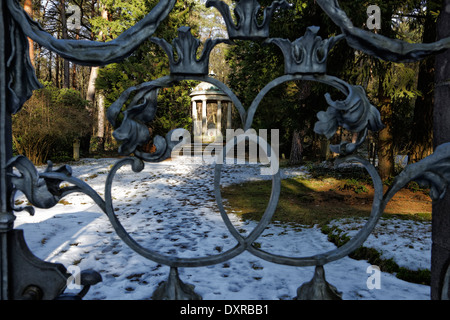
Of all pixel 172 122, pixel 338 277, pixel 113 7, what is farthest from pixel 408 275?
pixel 113 7

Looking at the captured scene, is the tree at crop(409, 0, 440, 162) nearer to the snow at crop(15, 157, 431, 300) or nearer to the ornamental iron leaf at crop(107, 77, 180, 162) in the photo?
the snow at crop(15, 157, 431, 300)

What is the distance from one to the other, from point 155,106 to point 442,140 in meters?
1.07

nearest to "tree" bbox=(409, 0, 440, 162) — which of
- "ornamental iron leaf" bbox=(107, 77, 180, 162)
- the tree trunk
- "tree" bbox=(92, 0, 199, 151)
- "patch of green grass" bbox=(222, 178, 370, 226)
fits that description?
"patch of green grass" bbox=(222, 178, 370, 226)

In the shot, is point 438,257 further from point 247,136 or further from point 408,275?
point 408,275

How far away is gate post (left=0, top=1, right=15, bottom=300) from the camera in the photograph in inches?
42.4

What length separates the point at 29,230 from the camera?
4.55 metres

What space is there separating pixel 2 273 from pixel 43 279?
0.48ft

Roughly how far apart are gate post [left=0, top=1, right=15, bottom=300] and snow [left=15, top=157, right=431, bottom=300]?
168cm

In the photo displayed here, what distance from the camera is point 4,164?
3.56 ft

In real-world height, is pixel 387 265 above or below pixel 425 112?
below

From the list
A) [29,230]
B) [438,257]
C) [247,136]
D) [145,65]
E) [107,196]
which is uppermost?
[145,65]

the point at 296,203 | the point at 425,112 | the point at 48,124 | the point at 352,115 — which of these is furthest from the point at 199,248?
the point at 48,124

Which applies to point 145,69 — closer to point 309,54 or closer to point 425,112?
point 425,112

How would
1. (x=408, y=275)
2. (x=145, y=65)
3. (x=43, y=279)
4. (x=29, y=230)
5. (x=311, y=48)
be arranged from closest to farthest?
1. (x=311, y=48)
2. (x=43, y=279)
3. (x=408, y=275)
4. (x=29, y=230)
5. (x=145, y=65)
